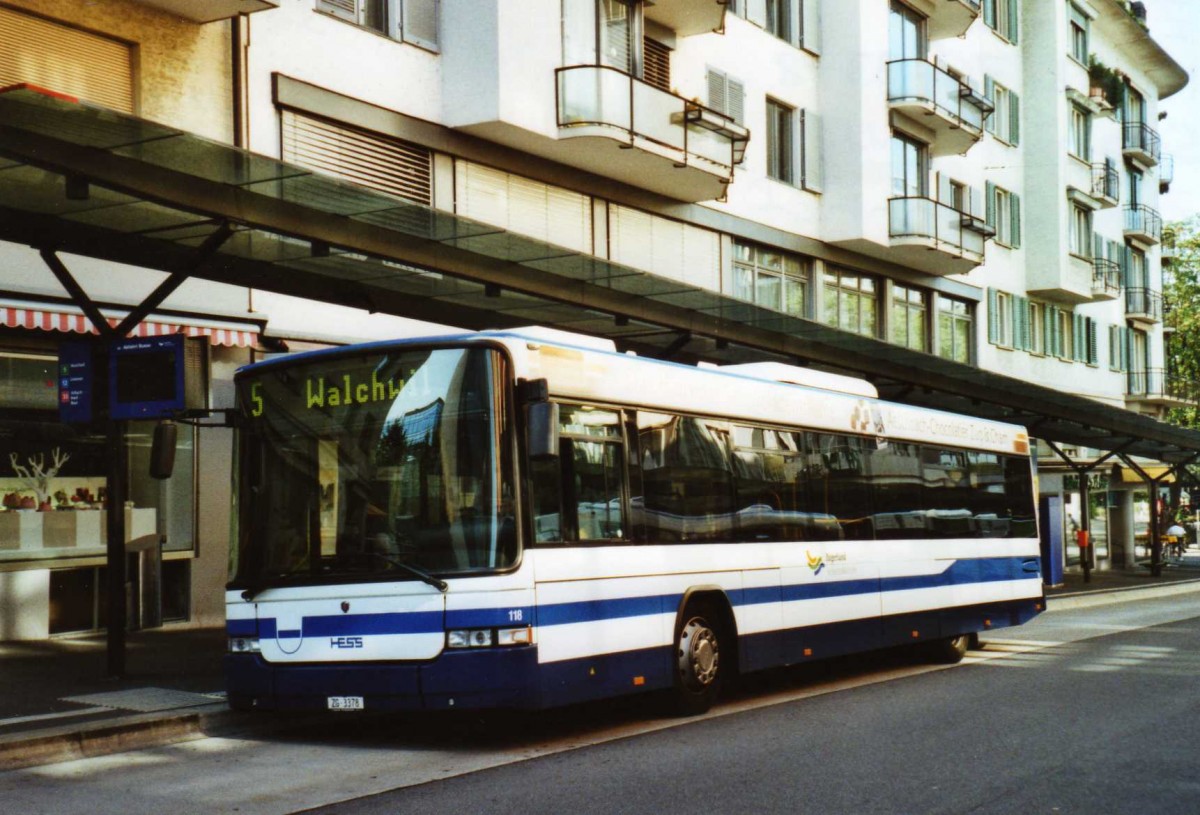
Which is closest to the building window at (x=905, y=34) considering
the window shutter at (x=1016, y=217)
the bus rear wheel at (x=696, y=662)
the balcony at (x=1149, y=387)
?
the window shutter at (x=1016, y=217)

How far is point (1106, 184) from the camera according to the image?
161 feet

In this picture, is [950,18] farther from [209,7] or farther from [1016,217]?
[209,7]

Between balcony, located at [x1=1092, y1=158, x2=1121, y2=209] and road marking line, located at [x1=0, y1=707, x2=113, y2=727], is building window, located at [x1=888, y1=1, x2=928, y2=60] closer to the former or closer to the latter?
balcony, located at [x1=1092, y1=158, x2=1121, y2=209]

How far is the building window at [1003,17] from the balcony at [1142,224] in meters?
12.8

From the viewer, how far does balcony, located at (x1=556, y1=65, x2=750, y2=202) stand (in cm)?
A: 2181

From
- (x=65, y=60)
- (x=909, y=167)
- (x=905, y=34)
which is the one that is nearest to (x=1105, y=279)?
(x=909, y=167)

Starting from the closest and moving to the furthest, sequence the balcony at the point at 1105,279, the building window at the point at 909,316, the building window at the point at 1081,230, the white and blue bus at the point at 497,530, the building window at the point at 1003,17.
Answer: the white and blue bus at the point at 497,530 → the building window at the point at 909,316 → the building window at the point at 1003,17 → the building window at the point at 1081,230 → the balcony at the point at 1105,279

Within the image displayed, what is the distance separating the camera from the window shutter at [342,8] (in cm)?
1912

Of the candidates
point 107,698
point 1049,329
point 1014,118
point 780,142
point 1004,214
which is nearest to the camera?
point 107,698

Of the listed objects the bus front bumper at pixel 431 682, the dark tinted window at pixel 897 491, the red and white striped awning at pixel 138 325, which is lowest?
the bus front bumper at pixel 431 682

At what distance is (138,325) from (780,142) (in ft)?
58.1

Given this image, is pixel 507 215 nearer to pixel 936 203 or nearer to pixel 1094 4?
pixel 936 203

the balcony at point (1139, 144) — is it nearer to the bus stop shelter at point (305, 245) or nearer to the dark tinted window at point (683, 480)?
the bus stop shelter at point (305, 245)

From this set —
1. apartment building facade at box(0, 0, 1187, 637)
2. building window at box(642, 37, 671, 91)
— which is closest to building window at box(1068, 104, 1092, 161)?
apartment building facade at box(0, 0, 1187, 637)
